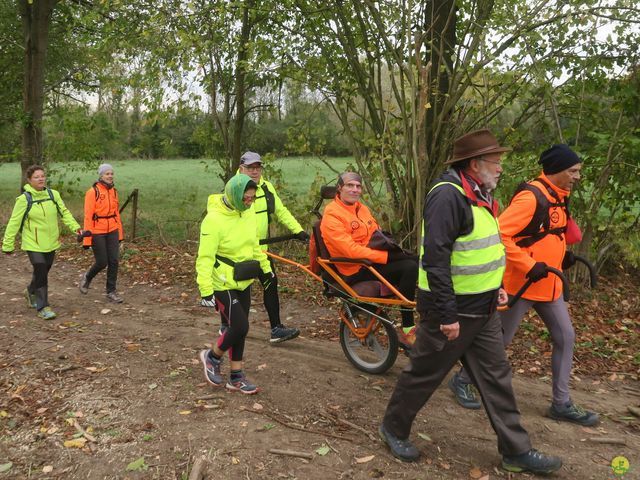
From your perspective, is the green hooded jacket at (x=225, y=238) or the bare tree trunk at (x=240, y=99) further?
the bare tree trunk at (x=240, y=99)

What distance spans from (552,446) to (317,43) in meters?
7.18

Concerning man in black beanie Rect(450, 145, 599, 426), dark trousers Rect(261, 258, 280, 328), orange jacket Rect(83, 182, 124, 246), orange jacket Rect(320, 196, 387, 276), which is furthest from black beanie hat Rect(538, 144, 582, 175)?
orange jacket Rect(83, 182, 124, 246)

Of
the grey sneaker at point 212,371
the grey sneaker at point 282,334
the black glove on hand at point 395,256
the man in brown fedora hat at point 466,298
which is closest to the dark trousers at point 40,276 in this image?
the grey sneaker at point 282,334

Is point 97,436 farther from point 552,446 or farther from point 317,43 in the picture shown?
point 317,43

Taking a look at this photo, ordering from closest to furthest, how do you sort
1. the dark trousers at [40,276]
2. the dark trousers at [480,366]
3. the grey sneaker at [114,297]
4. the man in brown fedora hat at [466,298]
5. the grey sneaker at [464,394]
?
the man in brown fedora hat at [466,298], the dark trousers at [480,366], the grey sneaker at [464,394], the dark trousers at [40,276], the grey sneaker at [114,297]

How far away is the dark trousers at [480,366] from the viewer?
3809 mm

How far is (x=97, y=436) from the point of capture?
14.2 ft

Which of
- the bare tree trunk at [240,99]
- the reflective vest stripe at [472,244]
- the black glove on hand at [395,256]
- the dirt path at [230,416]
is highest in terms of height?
the bare tree trunk at [240,99]

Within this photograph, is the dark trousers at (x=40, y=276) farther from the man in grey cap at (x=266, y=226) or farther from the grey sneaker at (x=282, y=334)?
the grey sneaker at (x=282, y=334)

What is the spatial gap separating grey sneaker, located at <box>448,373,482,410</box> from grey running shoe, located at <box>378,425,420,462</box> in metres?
0.99

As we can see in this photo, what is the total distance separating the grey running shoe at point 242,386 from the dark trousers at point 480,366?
65.8 inches

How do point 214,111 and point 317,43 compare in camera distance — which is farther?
point 214,111

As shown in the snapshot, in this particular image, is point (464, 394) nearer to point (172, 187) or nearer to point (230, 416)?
point (230, 416)

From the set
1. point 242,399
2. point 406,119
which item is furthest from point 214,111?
point 242,399
